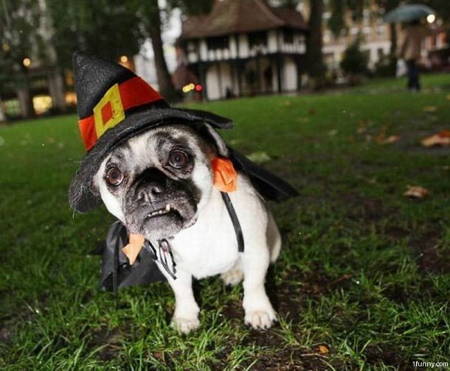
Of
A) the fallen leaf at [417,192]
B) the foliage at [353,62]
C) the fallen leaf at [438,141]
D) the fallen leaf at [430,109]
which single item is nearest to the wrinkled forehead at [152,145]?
the fallen leaf at [417,192]

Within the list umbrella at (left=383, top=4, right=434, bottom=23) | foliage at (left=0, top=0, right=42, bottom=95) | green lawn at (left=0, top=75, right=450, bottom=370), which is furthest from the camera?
umbrella at (left=383, top=4, right=434, bottom=23)

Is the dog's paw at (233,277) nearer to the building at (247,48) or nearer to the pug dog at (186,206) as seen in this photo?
the pug dog at (186,206)

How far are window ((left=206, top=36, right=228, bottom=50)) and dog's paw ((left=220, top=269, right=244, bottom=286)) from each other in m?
26.1

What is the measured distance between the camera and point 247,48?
2734cm

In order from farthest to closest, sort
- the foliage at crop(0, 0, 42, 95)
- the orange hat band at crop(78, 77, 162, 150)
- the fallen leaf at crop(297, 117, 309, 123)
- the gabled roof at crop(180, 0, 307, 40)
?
1. the gabled roof at crop(180, 0, 307, 40)
2. the fallen leaf at crop(297, 117, 309, 123)
3. the foliage at crop(0, 0, 42, 95)
4. the orange hat band at crop(78, 77, 162, 150)

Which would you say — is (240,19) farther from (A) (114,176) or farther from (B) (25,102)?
(A) (114,176)

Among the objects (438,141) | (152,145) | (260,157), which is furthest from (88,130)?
(438,141)

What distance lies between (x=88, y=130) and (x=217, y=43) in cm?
2652

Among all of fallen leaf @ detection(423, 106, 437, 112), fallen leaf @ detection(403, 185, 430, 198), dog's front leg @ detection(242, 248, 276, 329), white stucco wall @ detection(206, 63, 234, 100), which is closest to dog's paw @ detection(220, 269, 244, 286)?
dog's front leg @ detection(242, 248, 276, 329)

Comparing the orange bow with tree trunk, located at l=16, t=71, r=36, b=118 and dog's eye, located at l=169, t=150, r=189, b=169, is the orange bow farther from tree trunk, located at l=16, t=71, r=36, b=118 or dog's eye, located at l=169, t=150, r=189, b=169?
tree trunk, located at l=16, t=71, r=36, b=118

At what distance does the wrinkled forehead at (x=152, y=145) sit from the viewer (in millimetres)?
1699

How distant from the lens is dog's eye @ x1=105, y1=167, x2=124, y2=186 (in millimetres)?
1717

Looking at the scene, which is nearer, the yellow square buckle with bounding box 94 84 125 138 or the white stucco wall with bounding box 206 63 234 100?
the yellow square buckle with bounding box 94 84 125 138

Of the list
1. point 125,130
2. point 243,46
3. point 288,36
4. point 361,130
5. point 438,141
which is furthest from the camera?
point 288,36
